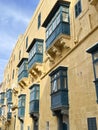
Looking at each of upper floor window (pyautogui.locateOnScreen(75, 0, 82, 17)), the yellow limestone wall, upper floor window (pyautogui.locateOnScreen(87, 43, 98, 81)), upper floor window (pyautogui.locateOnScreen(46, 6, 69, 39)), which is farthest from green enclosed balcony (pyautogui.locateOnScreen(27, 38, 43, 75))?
upper floor window (pyautogui.locateOnScreen(87, 43, 98, 81))

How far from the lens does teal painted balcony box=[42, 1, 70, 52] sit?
13789 millimetres

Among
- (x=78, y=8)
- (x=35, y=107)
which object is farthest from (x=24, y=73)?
(x=78, y=8)

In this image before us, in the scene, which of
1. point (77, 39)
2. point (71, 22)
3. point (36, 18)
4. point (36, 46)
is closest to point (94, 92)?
point (77, 39)

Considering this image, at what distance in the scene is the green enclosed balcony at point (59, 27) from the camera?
45.1ft

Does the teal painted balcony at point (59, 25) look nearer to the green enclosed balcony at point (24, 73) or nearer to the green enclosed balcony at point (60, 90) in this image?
the green enclosed balcony at point (60, 90)

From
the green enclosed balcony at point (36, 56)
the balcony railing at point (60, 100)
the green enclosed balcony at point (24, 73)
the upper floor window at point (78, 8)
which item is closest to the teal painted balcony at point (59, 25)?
the upper floor window at point (78, 8)

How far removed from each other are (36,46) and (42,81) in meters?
3.32

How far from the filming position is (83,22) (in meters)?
12.5

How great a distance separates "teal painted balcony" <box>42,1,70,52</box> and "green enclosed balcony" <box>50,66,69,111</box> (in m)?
1.97

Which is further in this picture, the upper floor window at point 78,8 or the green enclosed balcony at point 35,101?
the green enclosed balcony at point 35,101

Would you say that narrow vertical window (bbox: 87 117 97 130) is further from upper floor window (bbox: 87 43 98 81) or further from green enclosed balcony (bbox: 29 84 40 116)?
green enclosed balcony (bbox: 29 84 40 116)

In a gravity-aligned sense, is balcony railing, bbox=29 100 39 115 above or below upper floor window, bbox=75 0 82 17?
below

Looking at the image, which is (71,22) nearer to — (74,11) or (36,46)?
(74,11)

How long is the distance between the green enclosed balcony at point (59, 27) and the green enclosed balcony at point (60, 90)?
187 centimetres
